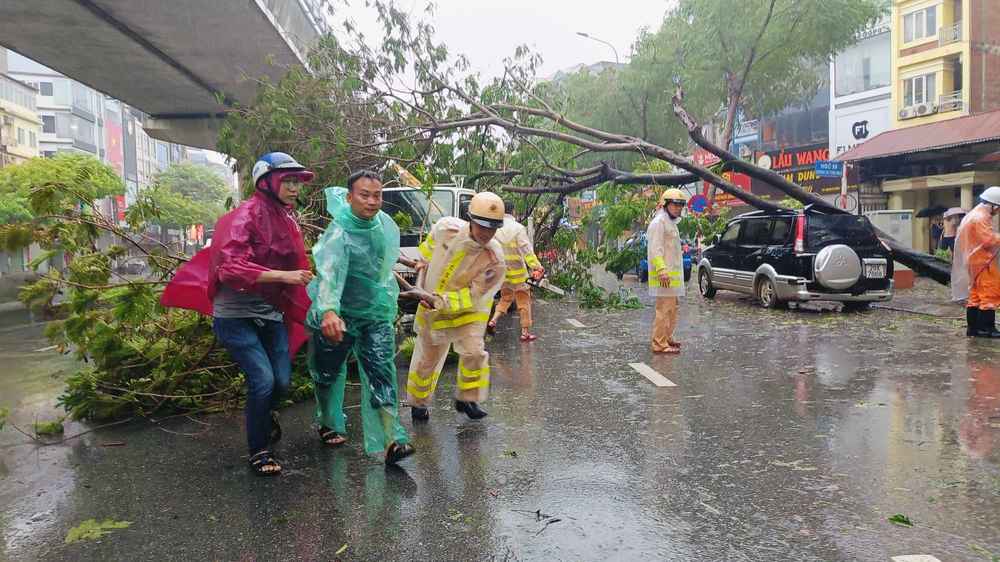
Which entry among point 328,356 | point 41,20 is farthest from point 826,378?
point 41,20

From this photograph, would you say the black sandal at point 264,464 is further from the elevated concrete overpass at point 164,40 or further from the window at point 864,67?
the window at point 864,67

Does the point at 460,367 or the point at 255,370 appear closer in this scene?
the point at 255,370

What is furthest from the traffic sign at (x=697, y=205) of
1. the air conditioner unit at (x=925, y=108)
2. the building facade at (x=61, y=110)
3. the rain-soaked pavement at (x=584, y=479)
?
the building facade at (x=61, y=110)

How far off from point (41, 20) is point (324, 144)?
6.49 m

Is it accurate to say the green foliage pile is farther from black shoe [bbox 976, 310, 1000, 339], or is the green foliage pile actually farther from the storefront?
the storefront

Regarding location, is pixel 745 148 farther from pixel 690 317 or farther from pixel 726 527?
A: pixel 726 527

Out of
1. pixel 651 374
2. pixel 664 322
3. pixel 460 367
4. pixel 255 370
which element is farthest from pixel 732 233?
pixel 255 370

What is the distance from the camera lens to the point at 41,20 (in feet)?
46.8

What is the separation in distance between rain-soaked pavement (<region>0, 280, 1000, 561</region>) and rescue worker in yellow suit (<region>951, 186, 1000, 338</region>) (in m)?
1.95

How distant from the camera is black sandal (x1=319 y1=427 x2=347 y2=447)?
5.31m

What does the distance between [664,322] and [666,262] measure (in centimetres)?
70

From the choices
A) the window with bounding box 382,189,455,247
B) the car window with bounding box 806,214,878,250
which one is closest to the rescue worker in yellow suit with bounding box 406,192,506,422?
the window with bounding box 382,189,455,247

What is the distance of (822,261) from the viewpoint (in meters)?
12.4

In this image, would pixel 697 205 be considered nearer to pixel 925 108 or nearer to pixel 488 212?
pixel 488 212
